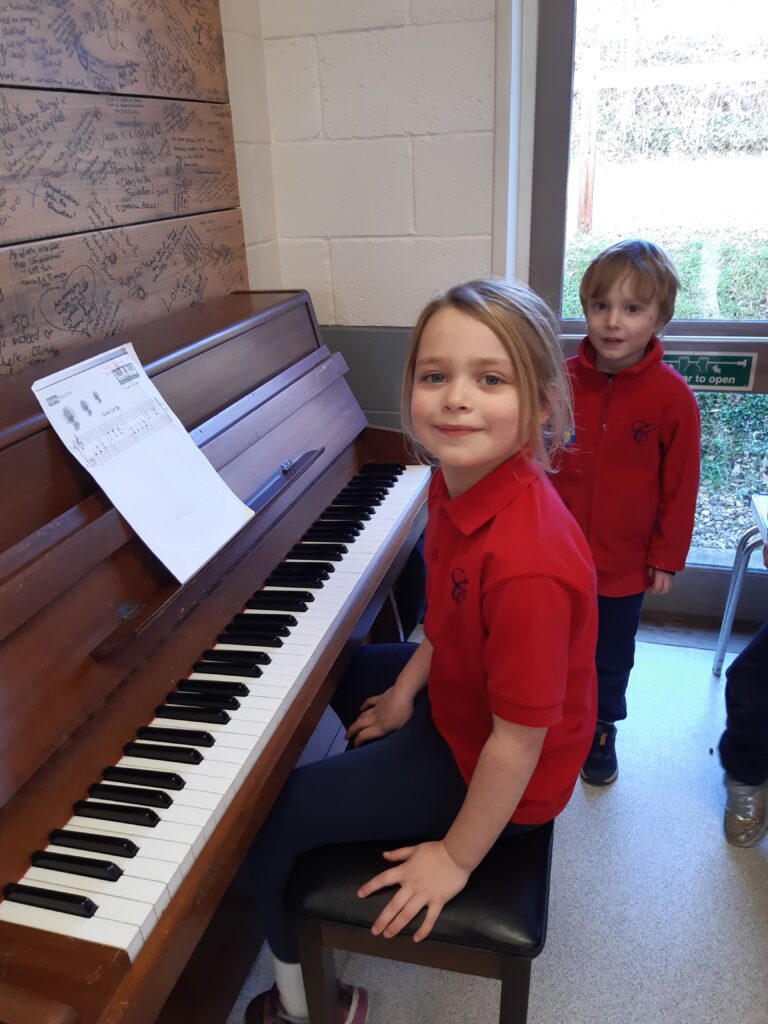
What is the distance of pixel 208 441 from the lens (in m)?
1.23

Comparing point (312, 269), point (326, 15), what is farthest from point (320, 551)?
point (326, 15)

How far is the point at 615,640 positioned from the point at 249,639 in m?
0.91

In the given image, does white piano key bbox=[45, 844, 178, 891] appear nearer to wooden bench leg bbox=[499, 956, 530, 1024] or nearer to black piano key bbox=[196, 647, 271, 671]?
black piano key bbox=[196, 647, 271, 671]

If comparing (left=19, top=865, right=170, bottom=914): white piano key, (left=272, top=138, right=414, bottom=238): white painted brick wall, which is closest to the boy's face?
(left=272, top=138, right=414, bottom=238): white painted brick wall

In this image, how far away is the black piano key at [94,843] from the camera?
785 millimetres

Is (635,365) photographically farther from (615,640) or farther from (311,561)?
(311,561)

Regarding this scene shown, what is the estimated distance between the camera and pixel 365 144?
6.38 feet

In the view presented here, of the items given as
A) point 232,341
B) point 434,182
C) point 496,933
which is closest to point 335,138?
point 434,182

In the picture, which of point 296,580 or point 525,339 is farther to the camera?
point 296,580

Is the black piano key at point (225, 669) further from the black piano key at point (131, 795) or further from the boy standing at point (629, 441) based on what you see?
the boy standing at point (629, 441)

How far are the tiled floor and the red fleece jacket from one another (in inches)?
19.5

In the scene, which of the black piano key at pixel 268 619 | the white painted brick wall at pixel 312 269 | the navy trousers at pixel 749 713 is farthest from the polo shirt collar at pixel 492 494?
the white painted brick wall at pixel 312 269

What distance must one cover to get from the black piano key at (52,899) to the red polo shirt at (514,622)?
0.47 metres

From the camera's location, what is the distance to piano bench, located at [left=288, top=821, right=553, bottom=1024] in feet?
2.92
